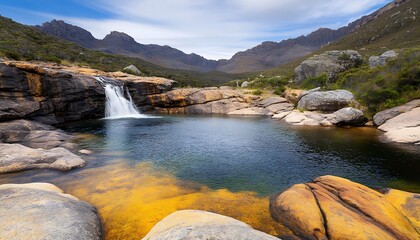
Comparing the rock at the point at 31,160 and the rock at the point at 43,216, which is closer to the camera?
the rock at the point at 43,216

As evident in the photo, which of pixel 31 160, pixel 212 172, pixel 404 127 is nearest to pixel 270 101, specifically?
pixel 404 127

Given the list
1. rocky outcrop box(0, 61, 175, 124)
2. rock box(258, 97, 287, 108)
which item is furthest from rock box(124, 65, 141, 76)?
rock box(258, 97, 287, 108)

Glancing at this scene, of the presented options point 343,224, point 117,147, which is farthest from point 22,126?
point 343,224

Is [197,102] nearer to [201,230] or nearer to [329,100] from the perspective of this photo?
[329,100]

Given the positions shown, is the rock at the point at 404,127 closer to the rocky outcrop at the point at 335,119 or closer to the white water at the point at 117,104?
the rocky outcrop at the point at 335,119

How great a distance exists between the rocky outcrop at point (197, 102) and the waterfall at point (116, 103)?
566cm

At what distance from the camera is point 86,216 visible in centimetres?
780

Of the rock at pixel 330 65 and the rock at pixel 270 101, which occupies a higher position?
the rock at pixel 330 65

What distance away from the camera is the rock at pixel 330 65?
2094 inches

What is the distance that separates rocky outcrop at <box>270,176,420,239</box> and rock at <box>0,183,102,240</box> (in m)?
6.40

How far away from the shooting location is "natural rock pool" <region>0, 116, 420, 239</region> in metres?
9.36

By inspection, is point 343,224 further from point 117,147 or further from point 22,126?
point 22,126

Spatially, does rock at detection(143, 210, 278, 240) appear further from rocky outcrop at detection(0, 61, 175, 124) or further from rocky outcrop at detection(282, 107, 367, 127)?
rocky outcrop at detection(282, 107, 367, 127)

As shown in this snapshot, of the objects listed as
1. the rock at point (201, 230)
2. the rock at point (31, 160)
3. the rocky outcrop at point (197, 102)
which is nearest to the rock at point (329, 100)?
the rocky outcrop at point (197, 102)
